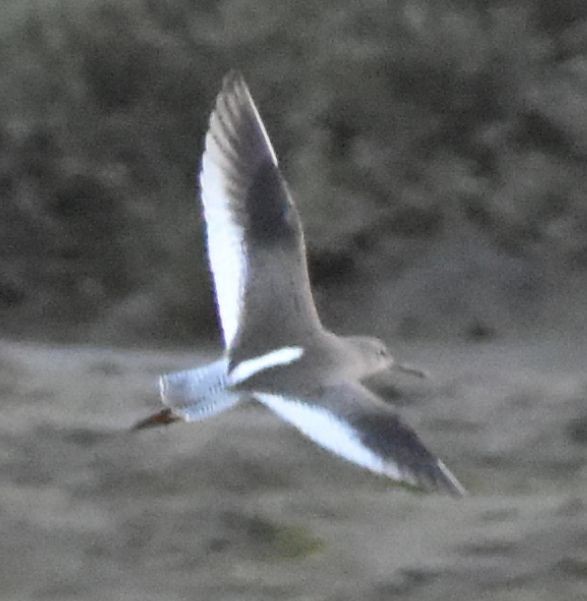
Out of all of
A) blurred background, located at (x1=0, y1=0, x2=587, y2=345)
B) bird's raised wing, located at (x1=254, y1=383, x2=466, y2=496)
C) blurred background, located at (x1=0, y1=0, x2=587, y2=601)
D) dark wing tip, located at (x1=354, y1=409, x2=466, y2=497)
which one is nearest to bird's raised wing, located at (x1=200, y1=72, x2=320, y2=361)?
bird's raised wing, located at (x1=254, y1=383, x2=466, y2=496)

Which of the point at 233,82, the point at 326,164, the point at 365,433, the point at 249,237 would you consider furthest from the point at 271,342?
the point at 326,164

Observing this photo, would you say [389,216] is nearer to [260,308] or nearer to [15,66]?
[15,66]

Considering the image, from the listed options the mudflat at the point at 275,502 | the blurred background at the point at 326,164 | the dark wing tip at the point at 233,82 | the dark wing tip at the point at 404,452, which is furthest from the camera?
the blurred background at the point at 326,164

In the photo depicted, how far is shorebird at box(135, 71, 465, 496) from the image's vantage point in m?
2.06

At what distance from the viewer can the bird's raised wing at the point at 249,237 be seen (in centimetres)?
243

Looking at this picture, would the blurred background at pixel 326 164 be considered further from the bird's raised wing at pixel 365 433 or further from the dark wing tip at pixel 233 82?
the bird's raised wing at pixel 365 433

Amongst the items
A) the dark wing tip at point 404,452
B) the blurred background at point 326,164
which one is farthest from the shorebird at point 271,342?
the blurred background at point 326,164

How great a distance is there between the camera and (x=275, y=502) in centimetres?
272

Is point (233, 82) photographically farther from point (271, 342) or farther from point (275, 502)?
point (275, 502)

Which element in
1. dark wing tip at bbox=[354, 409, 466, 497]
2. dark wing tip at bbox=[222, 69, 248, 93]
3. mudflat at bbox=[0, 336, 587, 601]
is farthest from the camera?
dark wing tip at bbox=[222, 69, 248, 93]

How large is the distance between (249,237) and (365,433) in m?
0.59

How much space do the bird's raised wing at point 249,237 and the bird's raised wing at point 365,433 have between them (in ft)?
0.75

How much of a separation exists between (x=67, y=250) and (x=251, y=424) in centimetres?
122

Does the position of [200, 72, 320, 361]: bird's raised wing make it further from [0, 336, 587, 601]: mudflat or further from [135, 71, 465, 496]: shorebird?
[0, 336, 587, 601]: mudflat
